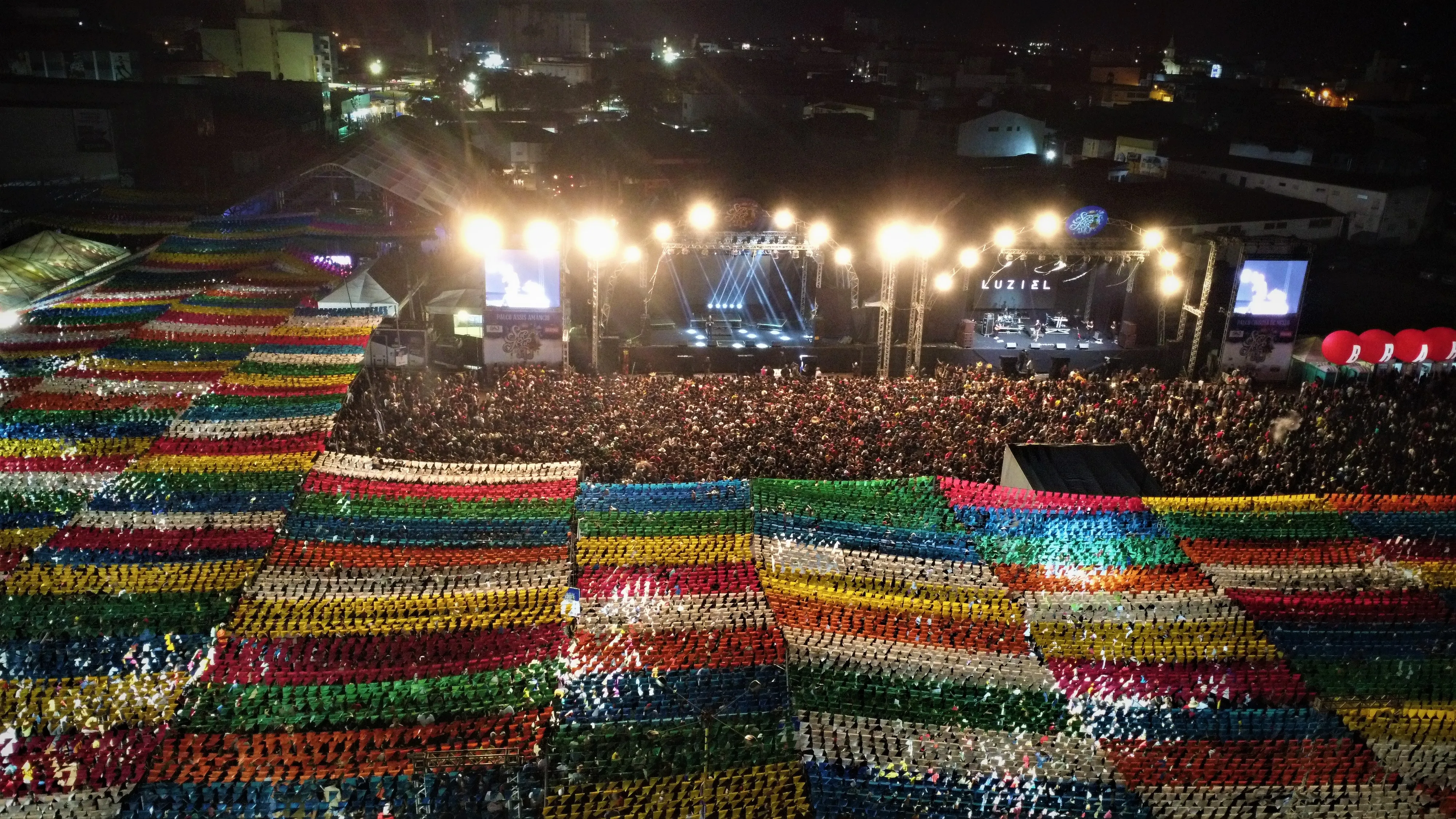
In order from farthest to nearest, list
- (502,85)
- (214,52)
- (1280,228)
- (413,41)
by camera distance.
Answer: (413,41) → (502,85) → (214,52) → (1280,228)

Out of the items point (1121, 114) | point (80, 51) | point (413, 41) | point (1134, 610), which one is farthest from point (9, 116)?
point (413, 41)

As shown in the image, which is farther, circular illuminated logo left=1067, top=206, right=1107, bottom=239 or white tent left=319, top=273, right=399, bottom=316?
circular illuminated logo left=1067, top=206, right=1107, bottom=239

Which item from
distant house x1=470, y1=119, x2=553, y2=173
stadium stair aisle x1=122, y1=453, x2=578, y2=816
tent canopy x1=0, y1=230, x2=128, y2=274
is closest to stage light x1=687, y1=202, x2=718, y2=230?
stadium stair aisle x1=122, y1=453, x2=578, y2=816

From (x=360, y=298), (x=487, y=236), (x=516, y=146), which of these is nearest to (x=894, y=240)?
(x=487, y=236)

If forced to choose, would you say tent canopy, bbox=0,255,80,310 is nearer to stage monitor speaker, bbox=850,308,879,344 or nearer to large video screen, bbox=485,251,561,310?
large video screen, bbox=485,251,561,310

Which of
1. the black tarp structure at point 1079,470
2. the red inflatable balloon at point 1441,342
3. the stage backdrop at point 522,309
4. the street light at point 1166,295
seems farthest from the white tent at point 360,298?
the red inflatable balloon at point 1441,342

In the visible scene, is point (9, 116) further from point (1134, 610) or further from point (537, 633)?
point (1134, 610)

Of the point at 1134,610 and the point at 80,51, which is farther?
the point at 80,51
